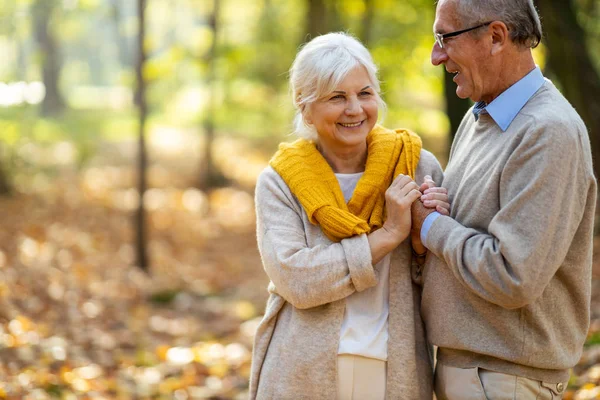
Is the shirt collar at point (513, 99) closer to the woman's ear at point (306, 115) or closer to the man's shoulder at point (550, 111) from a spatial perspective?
the man's shoulder at point (550, 111)

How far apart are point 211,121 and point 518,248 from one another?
11554mm

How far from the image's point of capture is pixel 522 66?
230 centimetres

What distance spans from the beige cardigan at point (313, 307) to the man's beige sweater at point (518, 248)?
0.34 ft

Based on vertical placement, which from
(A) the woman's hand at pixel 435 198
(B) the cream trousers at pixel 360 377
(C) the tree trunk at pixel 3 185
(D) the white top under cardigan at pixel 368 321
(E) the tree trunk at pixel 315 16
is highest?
(E) the tree trunk at pixel 315 16

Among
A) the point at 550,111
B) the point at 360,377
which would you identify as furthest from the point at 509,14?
the point at 360,377

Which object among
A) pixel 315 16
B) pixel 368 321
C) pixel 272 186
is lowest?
pixel 368 321

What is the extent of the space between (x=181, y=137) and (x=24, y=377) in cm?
1727

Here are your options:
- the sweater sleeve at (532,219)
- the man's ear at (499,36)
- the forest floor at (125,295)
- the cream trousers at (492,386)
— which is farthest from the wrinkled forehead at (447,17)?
the forest floor at (125,295)

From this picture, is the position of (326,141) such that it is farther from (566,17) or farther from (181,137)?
(181,137)

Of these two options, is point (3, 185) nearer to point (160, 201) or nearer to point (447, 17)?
point (160, 201)

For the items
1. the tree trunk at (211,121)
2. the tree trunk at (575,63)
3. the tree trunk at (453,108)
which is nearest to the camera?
the tree trunk at (453,108)

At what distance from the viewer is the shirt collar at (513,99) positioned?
7.37 ft

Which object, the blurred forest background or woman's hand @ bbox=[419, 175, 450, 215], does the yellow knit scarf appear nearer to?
→ woman's hand @ bbox=[419, 175, 450, 215]

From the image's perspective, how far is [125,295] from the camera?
7.41 metres
